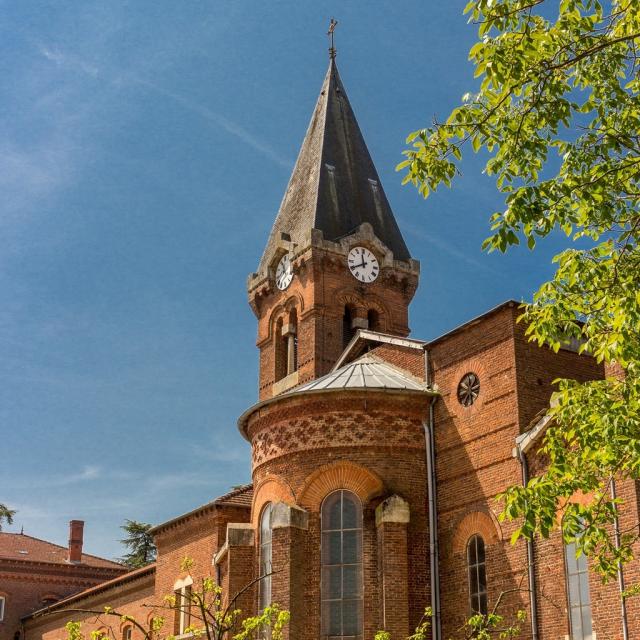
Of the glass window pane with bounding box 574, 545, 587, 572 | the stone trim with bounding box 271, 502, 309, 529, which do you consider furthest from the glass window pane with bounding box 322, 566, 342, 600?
the glass window pane with bounding box 574, 545, 587, 572

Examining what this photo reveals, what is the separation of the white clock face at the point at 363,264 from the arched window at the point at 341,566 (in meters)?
15.0

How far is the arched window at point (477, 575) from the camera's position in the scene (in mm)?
21906

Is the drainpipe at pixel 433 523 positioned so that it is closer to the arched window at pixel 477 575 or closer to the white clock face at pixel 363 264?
the arched window at pixel 477 575

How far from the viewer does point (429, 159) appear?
12000mm

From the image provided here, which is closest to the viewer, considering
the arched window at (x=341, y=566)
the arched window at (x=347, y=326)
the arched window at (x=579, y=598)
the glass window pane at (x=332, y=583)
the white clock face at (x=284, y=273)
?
the arched window at (x=579, y=598)

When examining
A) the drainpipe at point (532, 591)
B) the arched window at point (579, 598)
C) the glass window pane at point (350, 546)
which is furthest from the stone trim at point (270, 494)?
the arched window at point (579, 598)

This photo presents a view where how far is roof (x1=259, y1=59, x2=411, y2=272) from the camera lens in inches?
1513

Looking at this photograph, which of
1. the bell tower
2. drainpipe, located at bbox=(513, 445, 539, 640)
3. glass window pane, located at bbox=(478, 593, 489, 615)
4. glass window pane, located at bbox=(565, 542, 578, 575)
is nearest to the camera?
glass window pane, located at bbox=(565, 542, 578, 575)

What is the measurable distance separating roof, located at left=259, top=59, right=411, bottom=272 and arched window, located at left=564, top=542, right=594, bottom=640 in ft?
65.9

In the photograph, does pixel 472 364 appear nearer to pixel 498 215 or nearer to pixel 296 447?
pixel 296 447

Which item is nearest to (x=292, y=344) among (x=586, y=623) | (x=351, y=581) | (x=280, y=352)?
(x=280, y=352)

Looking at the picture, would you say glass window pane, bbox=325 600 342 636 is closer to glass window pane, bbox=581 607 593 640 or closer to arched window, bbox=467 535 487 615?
arched window, bbox=467 535 487 615

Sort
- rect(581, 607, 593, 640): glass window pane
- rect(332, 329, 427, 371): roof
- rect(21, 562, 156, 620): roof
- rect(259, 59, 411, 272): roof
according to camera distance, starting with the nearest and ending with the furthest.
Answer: rect(581, 607, 593, 640): glass window pane
rect(332, 329, 427, 371): roof
rect(21, 562, 156, 620): roof
rect(259, 59, 411, 272): roof

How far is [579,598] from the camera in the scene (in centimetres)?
1948
